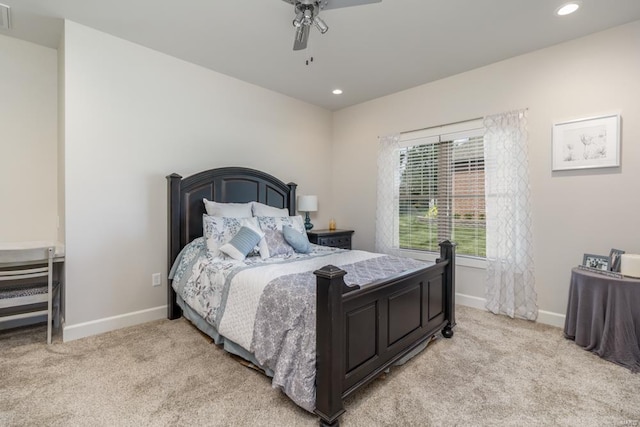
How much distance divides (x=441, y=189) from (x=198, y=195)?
295 cm

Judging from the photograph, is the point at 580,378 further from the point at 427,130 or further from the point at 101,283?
the point at 101,283

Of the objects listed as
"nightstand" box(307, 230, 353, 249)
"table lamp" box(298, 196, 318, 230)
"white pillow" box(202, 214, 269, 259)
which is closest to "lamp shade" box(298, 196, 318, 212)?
"table lamp" box(298, 196, 318, 230)

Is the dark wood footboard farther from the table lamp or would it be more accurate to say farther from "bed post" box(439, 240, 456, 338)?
the table lamp

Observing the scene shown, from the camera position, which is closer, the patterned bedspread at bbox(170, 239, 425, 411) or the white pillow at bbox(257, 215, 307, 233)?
the patterned bedspread at bbox(170, 239, 425, 411)

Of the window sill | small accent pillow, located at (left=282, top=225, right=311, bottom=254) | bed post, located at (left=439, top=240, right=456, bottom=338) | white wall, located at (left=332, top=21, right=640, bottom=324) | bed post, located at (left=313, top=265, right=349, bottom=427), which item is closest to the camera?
bed post, located at (left=313, top=265, right=349, bottom=427)

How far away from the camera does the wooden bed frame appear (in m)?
1.58

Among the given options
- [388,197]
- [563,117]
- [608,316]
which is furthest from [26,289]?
[563,117]

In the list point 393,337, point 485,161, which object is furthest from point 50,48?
point 485,161

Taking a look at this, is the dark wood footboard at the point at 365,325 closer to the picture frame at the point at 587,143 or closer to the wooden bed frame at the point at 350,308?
the wooden bed frame at the point at 350,308

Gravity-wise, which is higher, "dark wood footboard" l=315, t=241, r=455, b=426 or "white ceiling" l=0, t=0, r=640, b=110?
"white ceiling" l=0, t=0, r=640, b=110

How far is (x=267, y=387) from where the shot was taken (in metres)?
1.99

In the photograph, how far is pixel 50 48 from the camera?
308 cm

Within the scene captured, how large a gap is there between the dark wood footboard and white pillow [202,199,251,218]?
6.30 feet

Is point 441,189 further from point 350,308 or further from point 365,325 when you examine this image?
point 350,308
